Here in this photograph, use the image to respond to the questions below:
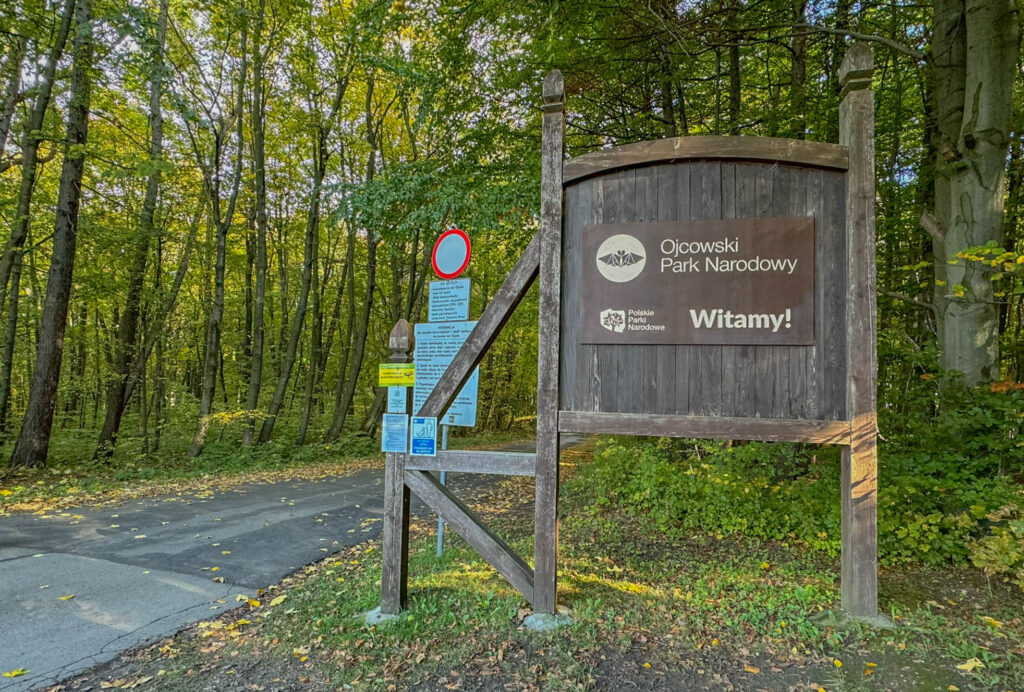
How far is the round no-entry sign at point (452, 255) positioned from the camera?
4.79 meters

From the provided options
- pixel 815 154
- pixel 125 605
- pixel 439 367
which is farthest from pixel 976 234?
pixel 125 605

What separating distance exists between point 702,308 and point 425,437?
2.11 meters

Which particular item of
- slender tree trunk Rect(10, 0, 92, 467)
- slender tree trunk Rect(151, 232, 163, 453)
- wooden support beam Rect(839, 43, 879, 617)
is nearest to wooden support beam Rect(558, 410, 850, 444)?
wooden support beam Rect(839, 43, 879, 617)

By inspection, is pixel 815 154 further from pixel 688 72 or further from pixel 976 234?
pixel 688 72

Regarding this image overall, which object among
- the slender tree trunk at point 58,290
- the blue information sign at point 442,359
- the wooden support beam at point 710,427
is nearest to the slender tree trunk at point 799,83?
the wooden support beam at point 710,427

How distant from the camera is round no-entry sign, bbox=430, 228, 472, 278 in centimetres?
479

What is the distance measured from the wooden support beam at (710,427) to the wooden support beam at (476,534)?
35.9 inches

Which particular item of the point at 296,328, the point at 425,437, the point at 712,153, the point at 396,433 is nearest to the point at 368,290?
the point at 296,328

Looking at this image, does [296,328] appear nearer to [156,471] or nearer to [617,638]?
[156,471]

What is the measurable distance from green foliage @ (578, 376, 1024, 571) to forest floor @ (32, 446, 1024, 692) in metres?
0.33

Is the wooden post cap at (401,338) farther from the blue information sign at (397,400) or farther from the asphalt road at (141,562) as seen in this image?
the asphalt road at (141,562)

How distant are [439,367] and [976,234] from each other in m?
4.85

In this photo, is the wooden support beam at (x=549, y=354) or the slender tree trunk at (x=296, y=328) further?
the slender tree trunk at (x=296, y=328)

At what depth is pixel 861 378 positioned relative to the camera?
10.4 ft
